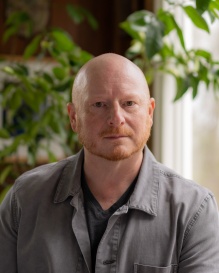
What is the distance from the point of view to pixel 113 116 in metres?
1.38

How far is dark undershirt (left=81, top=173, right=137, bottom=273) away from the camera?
148 centimetres

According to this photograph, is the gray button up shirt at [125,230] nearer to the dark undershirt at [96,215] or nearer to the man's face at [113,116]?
the dark undershirt at [96,215]

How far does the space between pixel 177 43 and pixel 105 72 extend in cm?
145

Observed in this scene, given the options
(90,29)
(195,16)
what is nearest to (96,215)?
(195,16)

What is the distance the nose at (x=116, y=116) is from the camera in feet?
4.51

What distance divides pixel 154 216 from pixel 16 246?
374mm

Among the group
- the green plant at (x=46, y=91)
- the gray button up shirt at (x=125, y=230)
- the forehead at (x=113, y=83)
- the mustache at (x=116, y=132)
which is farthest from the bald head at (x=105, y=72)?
the green plant at (x=46, y=91)

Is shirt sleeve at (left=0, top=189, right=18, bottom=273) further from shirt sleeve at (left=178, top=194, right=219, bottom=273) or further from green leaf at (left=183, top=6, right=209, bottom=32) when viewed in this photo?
green leaf at (left=183, top=6, right=209, bottom=32)

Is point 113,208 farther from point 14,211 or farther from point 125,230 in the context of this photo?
point 14,211

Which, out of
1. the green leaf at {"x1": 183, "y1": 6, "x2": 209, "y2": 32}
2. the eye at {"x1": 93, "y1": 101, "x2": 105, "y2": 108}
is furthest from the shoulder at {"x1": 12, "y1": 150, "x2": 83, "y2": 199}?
the green leaf at {"x1": 183, "y1": 6, "x2": 209, "y2": 32}

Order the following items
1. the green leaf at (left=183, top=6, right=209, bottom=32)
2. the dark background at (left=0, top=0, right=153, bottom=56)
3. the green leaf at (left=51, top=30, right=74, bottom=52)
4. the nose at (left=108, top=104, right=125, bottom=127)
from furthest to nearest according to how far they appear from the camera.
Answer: the dark background at (left=0, top=0, right=153, bottom=56), the green leaf at (left=51, top=30, right=74, bottom=52), the green leaf at (left=183, top=6, right=209, bottom=32), the nose at (left=108, top=104, right=125, bottom=127)

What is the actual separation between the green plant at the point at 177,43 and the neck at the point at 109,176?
1.54 ft

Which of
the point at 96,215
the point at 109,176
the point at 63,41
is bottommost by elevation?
the point at 96,215

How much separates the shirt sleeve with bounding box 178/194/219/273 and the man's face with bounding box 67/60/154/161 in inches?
8.9
